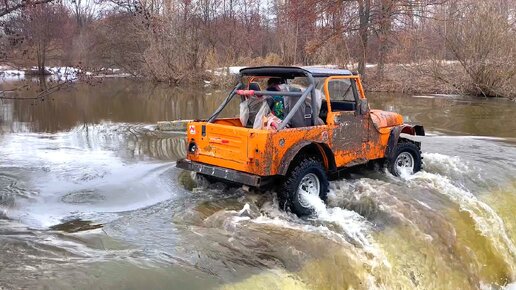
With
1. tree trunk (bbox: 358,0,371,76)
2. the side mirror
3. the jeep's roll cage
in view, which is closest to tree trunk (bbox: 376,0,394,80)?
tree trunk (bbox: 358,0,371,76)

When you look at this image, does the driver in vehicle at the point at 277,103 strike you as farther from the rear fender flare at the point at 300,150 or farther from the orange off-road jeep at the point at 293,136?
the rear fender flare at the point at 300,150

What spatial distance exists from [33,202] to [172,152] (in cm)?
410

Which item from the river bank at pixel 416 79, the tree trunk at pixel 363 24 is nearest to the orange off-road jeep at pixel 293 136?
the river bank at pixel 416 79

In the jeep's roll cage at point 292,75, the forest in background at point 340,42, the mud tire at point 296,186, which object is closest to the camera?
the mud tire at point 296,186

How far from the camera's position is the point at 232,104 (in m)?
19.1

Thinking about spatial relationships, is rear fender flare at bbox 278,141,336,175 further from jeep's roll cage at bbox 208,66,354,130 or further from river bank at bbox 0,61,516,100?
river bank at bbox 0,61,516,100

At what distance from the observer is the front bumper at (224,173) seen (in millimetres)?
6191

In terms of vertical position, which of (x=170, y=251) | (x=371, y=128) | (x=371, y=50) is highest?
(x=371, y=50)

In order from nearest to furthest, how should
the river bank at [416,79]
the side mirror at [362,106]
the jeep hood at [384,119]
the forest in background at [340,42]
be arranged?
1. the side mirror at [362,106]
2. the jeep hood at [384,119]
3. the forest in background at [340,42]
4. the river bank at [416,79]

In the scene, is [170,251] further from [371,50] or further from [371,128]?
[371,50]

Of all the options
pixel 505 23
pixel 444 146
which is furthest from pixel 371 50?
pixel 444 146

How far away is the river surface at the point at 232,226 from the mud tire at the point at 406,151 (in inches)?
8.1

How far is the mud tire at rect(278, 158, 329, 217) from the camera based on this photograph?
6.36 meters

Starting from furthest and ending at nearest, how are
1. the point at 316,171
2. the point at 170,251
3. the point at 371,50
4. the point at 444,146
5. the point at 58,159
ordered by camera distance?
the point at 371,50 < the point at 444,146 < the point at 58,159 < the point at 316,171 < the point at 170,251
